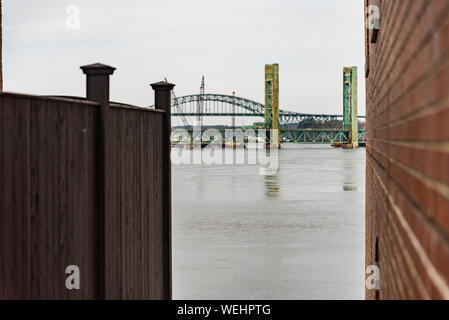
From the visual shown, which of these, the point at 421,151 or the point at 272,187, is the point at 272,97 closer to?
the point at 272,187

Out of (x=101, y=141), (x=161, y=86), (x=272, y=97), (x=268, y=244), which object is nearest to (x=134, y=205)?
(x=101, y=141)

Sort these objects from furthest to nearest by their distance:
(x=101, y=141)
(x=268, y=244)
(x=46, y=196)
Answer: (x=268, y=244), (x=101, y=141), (x=46, y=196)

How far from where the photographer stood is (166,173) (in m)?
8.35

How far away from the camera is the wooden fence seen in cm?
459

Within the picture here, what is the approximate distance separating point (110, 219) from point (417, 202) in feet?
13.2

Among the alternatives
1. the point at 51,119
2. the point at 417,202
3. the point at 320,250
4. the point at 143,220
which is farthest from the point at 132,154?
the point at 320,250

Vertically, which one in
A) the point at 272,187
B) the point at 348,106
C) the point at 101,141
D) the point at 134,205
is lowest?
the point at 272,187

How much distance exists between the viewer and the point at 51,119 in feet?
16.6

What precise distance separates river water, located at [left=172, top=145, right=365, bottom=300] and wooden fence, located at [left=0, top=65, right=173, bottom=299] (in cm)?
682

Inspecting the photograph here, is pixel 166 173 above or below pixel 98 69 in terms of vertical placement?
below

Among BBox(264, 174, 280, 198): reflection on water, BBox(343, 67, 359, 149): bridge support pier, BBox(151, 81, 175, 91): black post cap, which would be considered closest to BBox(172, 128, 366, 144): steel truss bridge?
BBox(343, 67, 359, 149): bridge support pier

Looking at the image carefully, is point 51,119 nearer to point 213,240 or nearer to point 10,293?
point 10,293

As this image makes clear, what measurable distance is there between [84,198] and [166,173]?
8.91ft

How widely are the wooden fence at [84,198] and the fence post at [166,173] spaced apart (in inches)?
1.0
